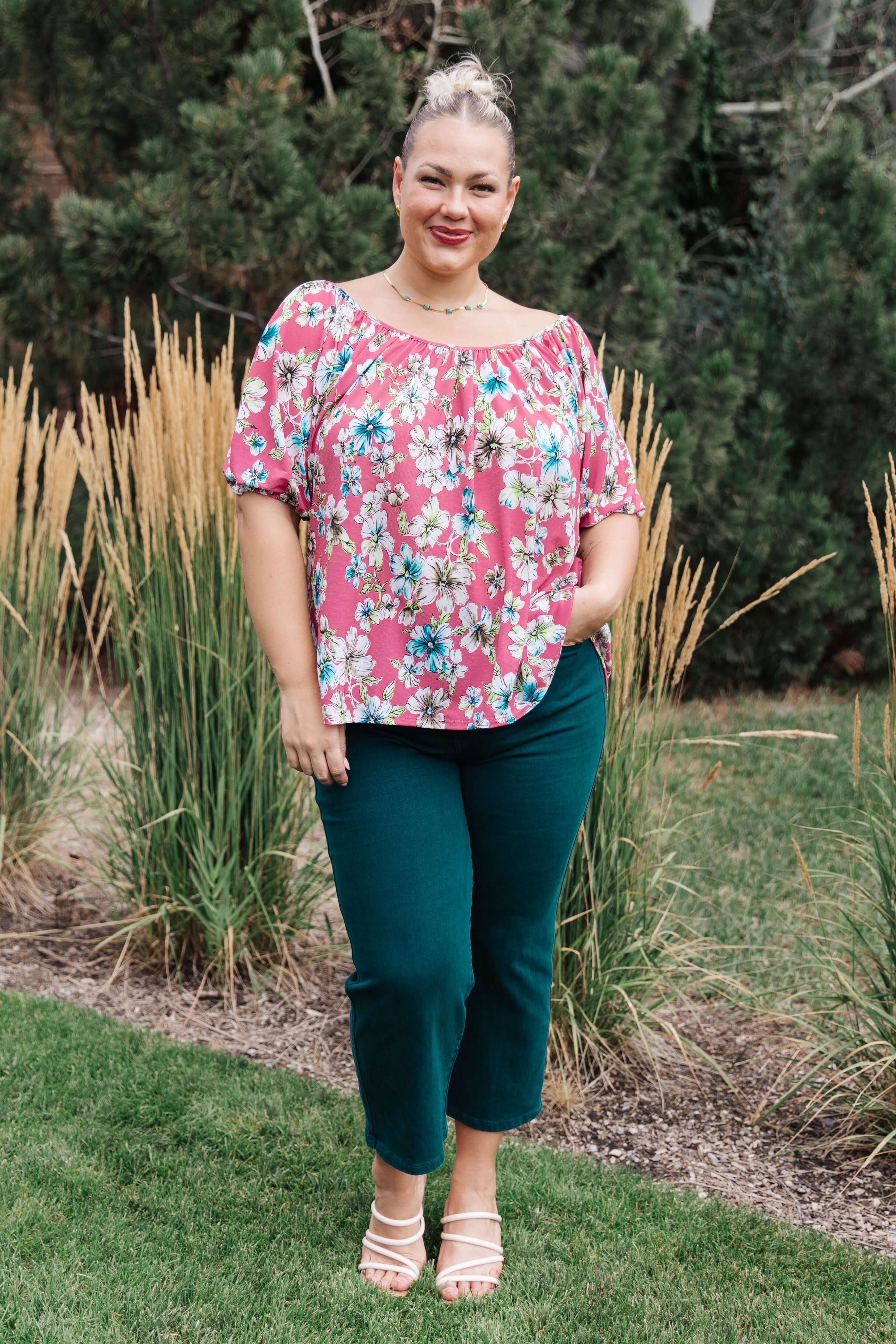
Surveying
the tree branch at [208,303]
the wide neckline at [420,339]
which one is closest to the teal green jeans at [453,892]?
the wide neckline at [420,339]

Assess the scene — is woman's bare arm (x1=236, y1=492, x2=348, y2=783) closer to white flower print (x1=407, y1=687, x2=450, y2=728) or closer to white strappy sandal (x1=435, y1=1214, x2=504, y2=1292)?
white flower print (x1=407, y1=687, x2=450, y2=728)

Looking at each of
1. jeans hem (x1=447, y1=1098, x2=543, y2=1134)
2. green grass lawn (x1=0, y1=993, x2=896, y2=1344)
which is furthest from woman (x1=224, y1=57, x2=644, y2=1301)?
green grass lawn (x1=0, y1=993, x2=896, y2=1344)

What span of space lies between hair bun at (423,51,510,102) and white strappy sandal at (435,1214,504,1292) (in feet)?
5.91

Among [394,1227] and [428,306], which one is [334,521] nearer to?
[428,306]

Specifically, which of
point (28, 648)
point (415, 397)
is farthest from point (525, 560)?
point (28, 648)

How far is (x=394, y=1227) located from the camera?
2016mm

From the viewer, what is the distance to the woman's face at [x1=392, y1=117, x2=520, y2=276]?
181 cm

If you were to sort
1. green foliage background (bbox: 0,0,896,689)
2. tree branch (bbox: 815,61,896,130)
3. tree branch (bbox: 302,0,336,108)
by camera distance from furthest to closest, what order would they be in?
tree branch (bbox: 815,61,896,130), tree branch (bbox: 302,0,336,108), green foliage background (bbox: 0,0,896,689)

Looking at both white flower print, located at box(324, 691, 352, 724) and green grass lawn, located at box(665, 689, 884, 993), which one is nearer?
white flower print, located at box(324, 691, 352, 724)

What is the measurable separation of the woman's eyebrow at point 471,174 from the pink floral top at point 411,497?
0.24 m

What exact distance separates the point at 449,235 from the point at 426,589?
1.76 feet

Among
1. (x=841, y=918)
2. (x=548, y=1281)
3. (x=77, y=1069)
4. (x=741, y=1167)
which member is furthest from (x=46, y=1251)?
(x=841, y=918)

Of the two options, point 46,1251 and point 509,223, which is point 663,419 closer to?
point 509,223

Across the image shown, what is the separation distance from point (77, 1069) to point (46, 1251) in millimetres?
681
